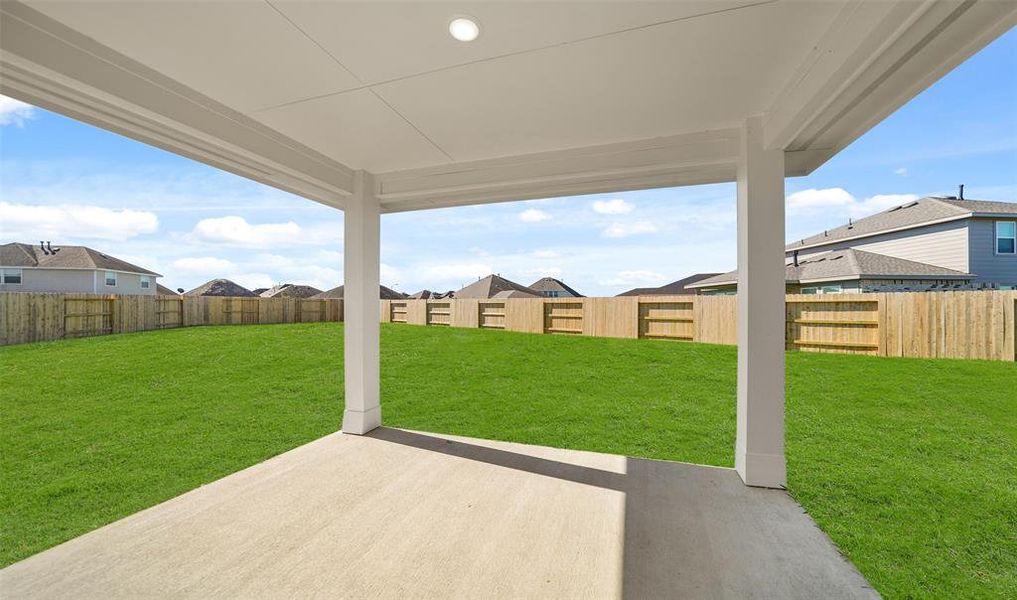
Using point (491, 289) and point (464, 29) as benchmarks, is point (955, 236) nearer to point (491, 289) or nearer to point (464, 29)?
point (464, 29)

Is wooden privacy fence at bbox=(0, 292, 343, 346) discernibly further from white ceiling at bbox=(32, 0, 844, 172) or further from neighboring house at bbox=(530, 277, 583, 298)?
neighboring house at bbox=(530, 277, 583, 298)

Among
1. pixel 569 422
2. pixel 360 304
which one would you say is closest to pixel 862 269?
pixel 569 422

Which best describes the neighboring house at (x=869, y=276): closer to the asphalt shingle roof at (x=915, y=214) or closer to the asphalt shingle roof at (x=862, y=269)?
the asphalt shingle roof at (x=862, y=269)

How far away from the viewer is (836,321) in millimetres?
5648

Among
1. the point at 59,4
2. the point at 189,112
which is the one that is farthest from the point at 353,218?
the point at 59,4

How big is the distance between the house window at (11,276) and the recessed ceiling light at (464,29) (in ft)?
59.0

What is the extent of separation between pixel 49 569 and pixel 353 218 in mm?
2729

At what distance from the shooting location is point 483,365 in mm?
6492

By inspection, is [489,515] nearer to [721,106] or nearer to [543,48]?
[543,48]

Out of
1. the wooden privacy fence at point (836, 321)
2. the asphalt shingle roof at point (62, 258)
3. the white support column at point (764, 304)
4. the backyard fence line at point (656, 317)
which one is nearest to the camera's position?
the white support column at point (764, 304)

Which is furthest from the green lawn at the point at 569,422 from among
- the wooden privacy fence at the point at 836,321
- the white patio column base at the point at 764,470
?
the wooden privacy fence at the point at 836,321

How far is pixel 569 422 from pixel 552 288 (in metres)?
17.0

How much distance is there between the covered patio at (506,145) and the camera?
151cm

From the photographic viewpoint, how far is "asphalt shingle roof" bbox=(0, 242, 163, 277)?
12.0 metres
